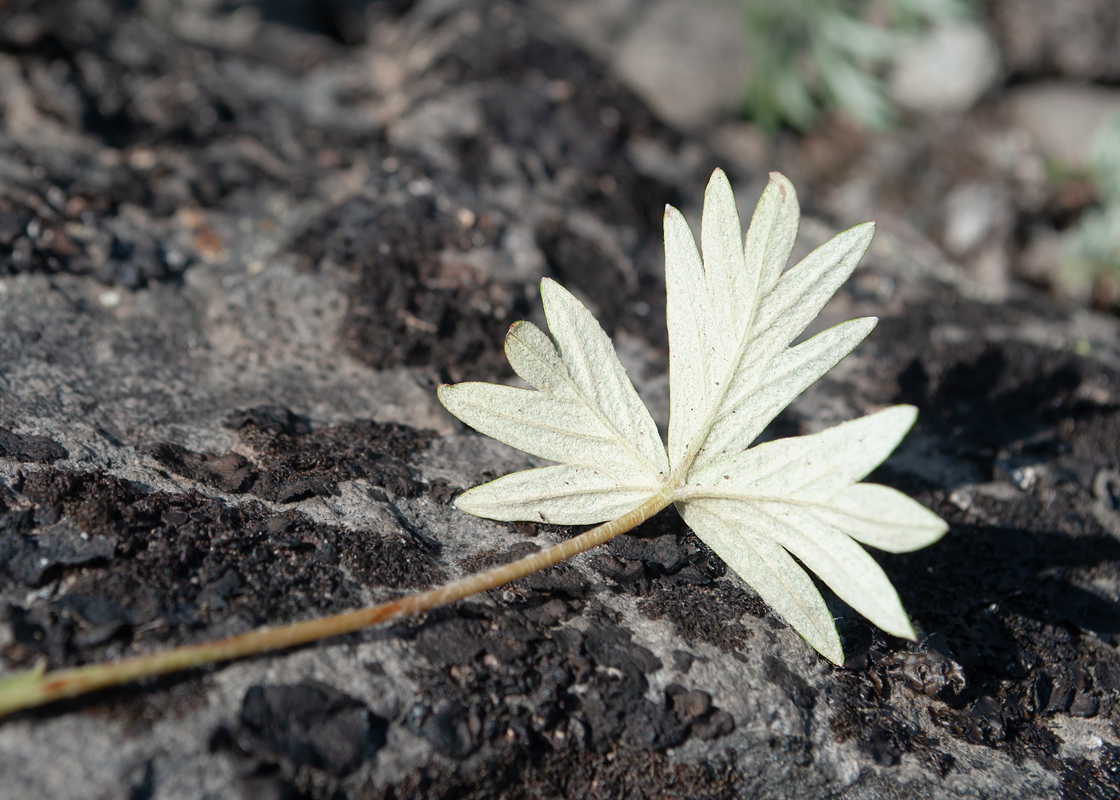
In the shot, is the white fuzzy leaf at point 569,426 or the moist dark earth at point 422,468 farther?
the white fuzzy leaf at point 569,426

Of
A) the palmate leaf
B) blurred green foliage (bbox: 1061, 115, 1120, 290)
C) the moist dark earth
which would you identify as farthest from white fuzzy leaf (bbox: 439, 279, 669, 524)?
blurred green foliage (bbox: 1061, 115, 1120, 290)

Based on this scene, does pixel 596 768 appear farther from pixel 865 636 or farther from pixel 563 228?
pixel 563 228

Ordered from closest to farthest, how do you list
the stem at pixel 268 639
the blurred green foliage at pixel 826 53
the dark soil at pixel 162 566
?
the stem at pixel 268 639 → the dark soil at pixel 162 566 → the blurred green foliage at pixel 826 53

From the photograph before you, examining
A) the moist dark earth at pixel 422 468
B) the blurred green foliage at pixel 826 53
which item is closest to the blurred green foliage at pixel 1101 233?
the blurred green foliage at pixel 826 53

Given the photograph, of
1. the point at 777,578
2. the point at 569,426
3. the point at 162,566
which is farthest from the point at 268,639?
the point at 777,578

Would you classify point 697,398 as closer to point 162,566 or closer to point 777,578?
point 777,578

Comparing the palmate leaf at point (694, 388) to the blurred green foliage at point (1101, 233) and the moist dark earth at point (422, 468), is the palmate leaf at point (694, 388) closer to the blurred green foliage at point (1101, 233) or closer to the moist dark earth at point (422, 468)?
the moist dark earth at point (422, 468)

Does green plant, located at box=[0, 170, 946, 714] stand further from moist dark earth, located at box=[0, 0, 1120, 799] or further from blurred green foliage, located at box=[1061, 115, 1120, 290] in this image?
blurred green foliage, located at box=[1061, 115, 1120, 290]
